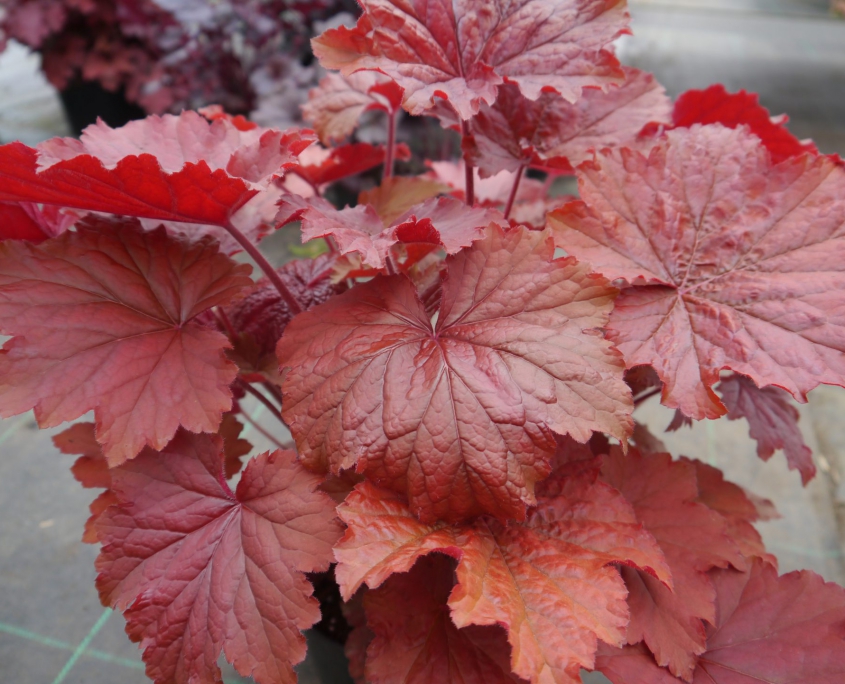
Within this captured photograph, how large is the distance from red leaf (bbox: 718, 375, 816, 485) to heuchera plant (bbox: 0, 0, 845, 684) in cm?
17

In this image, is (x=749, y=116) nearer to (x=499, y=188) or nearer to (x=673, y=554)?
(x=499, y=188)

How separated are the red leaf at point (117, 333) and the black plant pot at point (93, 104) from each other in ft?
9.37

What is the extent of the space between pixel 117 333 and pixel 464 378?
15.4 inches

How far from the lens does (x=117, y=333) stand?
0.68 m

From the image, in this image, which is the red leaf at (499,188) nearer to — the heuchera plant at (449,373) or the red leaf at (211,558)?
the heuchera plant at (449,373)

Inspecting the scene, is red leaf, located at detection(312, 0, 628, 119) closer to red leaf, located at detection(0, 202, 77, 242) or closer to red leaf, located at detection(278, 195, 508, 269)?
red leaf, located at detection(278, 195, 508, 269)

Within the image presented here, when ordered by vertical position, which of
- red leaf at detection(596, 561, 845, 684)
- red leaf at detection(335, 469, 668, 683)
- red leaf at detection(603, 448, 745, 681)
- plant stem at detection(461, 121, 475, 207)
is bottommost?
red leaf at detection(596, 561, 845, 684)

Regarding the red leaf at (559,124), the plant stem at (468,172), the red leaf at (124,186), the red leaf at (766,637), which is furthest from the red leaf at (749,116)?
the red leaf at (124,186)

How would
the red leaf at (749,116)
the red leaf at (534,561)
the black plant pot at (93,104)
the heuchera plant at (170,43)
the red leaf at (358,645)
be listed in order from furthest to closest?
the black plant pot at (93,104) → the heuchera plant at (170,43) → the red leaf at (749,116) → the red leaf at (358,645) → the red leaf at (534,561)

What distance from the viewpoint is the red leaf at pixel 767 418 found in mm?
854

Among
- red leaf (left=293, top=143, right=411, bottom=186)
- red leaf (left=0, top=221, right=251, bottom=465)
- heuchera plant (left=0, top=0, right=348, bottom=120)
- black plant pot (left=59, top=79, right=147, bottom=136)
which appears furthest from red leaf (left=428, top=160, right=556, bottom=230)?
black plant pot (left=59, top=79, right=147, bottom=136)

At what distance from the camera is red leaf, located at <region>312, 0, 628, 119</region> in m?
0.65

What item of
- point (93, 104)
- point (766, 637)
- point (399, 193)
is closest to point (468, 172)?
point (399, 193)

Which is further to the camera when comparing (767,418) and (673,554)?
(767,418)
